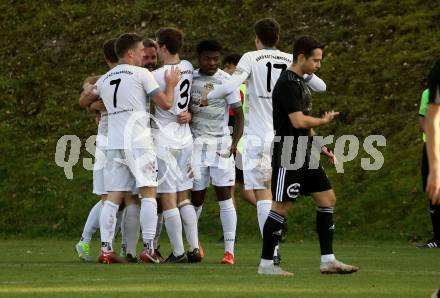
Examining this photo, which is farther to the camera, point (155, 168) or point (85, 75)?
point (85, 75)

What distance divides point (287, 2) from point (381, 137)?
741 cm

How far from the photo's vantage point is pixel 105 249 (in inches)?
588

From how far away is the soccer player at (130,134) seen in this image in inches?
589

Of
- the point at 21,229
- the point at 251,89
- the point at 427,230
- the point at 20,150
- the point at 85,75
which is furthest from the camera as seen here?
the point at 85,75

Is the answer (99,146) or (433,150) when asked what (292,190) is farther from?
(433,150)

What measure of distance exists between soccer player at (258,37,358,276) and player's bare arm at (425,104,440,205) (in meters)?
3.79

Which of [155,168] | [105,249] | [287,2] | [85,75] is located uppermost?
[287,2]

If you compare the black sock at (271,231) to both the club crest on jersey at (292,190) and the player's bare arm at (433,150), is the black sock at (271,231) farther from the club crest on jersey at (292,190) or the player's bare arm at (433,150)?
the player's bare arm at (433,150)

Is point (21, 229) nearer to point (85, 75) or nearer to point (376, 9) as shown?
point (85, 75)

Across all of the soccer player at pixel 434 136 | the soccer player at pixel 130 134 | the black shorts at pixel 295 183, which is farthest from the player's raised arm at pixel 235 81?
the soccer player at pixel 434 136

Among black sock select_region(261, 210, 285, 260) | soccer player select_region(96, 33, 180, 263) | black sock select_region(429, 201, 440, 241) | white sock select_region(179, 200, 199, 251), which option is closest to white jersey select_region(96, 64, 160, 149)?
soccer player select_region(96, 33, 180, 263)

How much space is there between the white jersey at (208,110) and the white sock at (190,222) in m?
0.85

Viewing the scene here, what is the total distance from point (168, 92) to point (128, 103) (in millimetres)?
457

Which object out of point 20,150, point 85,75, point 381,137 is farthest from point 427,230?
point 85,75
